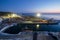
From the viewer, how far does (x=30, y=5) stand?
122 inches

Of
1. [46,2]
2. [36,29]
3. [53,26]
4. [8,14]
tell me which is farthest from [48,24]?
[8,14]

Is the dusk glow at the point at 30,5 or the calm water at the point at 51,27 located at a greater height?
the dusk glow at the point at 30,5

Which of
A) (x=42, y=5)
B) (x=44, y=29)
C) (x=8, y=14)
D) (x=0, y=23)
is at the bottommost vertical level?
(x=44, y=29)

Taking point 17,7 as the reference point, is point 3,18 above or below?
below

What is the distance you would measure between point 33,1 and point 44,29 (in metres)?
0.80

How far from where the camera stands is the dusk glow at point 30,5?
2.95 m

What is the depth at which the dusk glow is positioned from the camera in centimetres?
295

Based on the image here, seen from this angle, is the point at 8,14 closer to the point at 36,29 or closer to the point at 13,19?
the point at 13,19

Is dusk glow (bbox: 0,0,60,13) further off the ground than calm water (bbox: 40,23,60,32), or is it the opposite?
dusk glow (bbox: 0,0,60,13)

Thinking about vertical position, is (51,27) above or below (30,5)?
below

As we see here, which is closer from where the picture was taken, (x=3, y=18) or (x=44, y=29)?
(x=3, y=18)

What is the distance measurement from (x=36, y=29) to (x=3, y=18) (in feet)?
2.99

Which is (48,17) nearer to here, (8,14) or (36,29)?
(36,29)

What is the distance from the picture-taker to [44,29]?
3.09 meters
